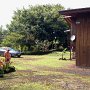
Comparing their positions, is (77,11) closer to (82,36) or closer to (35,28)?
(82,36)

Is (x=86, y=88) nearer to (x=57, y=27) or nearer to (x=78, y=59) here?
(x=78, y=59)

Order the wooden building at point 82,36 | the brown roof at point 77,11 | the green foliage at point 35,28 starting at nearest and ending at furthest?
the brown roof at point 77,11, the wooden building at point 82,36, the green foliage at point 35,28

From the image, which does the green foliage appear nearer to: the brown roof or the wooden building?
the wooden building

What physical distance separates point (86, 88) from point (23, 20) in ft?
149

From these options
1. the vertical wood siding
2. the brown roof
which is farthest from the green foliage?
the brown roof

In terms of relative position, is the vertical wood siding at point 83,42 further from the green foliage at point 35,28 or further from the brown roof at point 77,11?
the green foliage at point 35,28

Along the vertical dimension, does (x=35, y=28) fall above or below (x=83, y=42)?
above

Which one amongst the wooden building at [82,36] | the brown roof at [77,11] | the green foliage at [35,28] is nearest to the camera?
the brown roof at [77,11]

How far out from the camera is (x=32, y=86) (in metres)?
15.1

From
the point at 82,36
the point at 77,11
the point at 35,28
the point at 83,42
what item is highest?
the point at 35,28

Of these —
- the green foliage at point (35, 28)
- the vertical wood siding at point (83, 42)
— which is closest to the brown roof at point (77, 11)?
the vertical wood siding at point (83, 42)

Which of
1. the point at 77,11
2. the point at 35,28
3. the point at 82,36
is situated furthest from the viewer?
the point at 35,28

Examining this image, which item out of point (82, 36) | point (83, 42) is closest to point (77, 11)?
point (82, 36)

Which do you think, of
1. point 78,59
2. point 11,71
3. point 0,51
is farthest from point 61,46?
point 11,71
